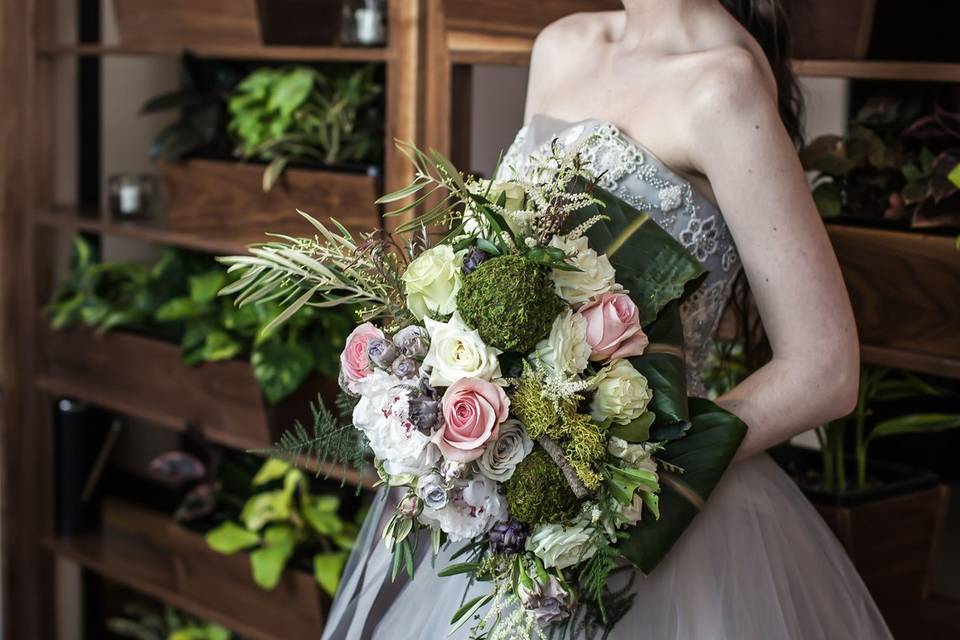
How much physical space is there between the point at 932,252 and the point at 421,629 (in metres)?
0.94

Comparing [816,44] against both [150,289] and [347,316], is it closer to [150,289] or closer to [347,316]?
[347,316]

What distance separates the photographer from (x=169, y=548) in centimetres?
305

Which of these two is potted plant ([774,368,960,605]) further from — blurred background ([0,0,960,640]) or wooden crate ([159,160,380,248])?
wooden crate ([159,160,380,248])

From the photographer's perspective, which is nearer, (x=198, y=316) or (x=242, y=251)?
(x=242, y=251)

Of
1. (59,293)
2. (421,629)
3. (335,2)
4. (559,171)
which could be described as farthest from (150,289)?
(559,171)

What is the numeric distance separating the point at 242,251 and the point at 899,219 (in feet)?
4.68

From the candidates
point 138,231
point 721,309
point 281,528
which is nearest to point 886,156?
point 721,309

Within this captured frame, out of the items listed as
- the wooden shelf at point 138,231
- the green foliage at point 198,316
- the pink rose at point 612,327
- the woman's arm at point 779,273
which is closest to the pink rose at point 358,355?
the pink rose at point 612,327

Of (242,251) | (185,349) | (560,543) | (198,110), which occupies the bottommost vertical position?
(185,349)

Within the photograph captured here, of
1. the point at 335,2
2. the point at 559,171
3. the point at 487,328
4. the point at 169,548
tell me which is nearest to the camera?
the point at 487,328

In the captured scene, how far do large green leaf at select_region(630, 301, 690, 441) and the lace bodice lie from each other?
25cm

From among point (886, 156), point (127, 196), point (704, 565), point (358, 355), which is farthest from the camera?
point (127, 196)

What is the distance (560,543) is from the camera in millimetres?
1197

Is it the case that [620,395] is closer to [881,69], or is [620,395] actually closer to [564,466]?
[564,466]
